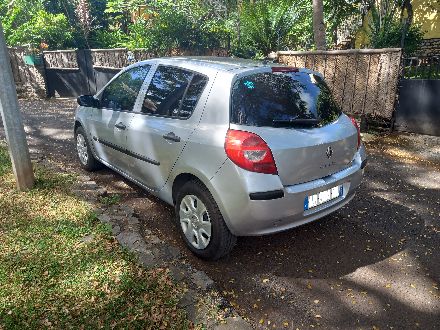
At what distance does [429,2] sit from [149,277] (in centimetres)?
1647

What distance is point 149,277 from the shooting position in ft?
9.65

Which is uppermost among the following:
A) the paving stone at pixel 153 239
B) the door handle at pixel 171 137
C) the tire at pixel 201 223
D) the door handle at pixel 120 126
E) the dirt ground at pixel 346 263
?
the door handle at pixel 171 137

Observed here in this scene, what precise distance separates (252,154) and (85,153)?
Result: 3488mm

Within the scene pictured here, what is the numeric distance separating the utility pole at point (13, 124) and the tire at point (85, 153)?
36.5 inches

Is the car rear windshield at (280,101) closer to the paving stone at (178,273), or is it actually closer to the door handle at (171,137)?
the door handle at (171,137)

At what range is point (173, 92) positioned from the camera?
11.6 feet

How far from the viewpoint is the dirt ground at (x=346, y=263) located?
2.70 meters

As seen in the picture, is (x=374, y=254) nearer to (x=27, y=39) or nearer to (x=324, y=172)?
(x=324, y=172)

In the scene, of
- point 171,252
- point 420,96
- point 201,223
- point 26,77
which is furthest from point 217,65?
point 26,77

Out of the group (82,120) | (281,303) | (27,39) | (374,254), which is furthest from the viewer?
(27,39)

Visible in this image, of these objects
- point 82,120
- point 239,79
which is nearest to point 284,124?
point 239,79

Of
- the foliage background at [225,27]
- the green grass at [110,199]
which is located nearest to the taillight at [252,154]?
the green grass at [110,199]

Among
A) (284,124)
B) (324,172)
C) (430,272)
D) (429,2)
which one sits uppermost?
(429,2)

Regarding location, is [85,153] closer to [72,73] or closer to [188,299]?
[188,299]
